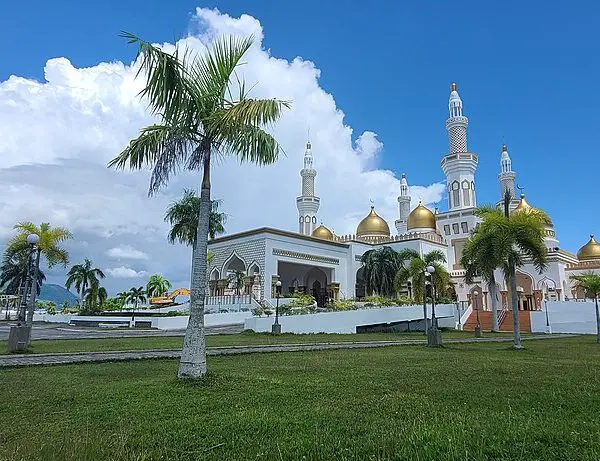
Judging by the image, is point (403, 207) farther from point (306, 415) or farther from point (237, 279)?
point (306, 415)

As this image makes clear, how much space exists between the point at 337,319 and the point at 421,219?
29.7 metres

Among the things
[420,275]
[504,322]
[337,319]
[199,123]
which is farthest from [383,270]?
[199,123]

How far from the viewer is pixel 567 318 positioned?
35188 millimetres

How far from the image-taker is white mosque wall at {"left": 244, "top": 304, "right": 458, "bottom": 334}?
2945 cm

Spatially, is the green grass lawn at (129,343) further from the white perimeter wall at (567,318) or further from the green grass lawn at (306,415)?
the white perimeter wall at (567,318)

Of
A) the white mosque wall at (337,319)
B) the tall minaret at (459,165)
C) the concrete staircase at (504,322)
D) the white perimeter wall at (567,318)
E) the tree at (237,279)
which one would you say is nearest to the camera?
the white mosque wall at (337,319)

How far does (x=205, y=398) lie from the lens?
7012 mm

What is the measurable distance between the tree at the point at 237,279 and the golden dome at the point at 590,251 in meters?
35.8

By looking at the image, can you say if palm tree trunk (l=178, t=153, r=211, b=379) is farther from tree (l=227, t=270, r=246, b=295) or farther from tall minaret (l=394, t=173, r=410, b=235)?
tall minaret (l=394, t=173, r=410, b=235)

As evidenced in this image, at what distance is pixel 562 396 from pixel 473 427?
103 inches

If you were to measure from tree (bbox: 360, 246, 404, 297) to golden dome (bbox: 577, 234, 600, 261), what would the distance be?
69.0 feet

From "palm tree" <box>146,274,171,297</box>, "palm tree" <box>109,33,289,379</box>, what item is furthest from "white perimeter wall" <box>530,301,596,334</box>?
"palm tree" <box>146,274,171,297</box>

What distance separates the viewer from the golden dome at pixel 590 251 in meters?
51.3

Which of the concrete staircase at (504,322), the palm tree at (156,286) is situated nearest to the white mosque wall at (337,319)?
the concrete staircase at (504,322)
